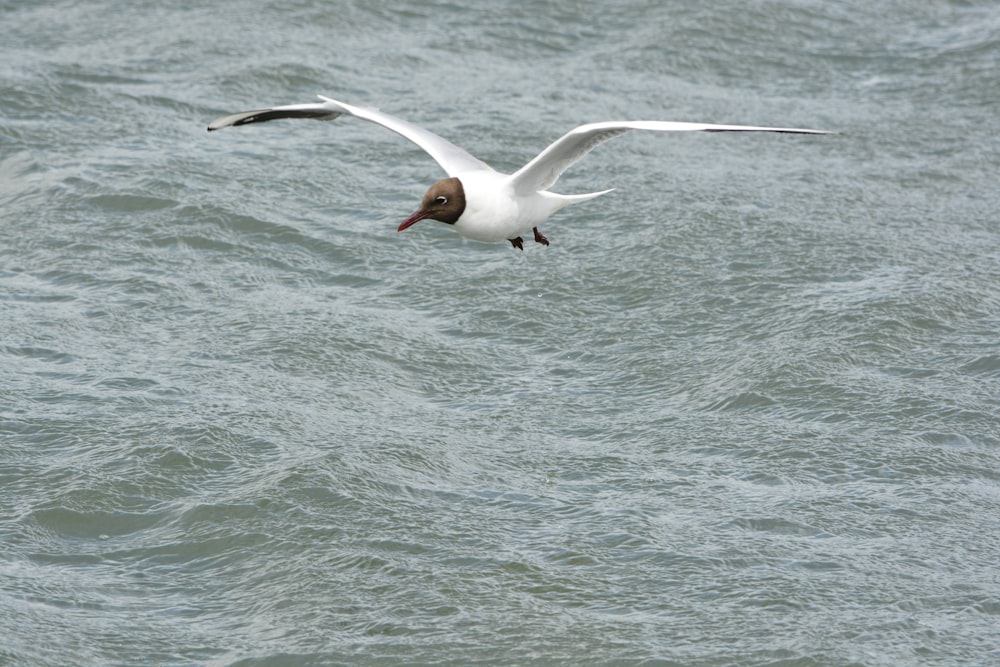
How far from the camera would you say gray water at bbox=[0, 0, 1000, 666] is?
6.86 meters

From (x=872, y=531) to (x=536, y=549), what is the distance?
66.0 inches

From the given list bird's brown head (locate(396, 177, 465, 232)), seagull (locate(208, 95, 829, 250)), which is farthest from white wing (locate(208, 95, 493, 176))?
bird's brown head (locate(396, 177, 465, 232))

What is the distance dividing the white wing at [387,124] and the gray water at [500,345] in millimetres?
1696

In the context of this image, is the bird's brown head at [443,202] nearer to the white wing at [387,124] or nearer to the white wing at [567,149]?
the white wing at [567,149]

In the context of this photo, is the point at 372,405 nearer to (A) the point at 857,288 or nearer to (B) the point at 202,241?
(B) the point at 202,241

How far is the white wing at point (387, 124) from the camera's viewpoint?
7430mm

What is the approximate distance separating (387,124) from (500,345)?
8.09 ft

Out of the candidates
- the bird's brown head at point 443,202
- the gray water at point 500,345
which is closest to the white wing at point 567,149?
the bird's brown head at point 443,202

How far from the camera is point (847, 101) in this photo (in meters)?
12.9

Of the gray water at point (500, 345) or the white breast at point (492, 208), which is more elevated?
the white breast at point (492, 208)

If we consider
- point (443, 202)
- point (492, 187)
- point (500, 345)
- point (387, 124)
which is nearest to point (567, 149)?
point (492, 187)

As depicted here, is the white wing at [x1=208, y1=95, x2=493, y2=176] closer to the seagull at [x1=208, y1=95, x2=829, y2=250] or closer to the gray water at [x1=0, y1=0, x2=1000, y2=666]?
the seagull at [x1=208, y1=95, x2=829, y2=250]

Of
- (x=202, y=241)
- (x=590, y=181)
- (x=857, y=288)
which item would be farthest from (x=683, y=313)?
(x=202, y=241)

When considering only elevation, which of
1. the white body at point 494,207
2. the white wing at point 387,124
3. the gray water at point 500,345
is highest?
the white wing at point 387,124
